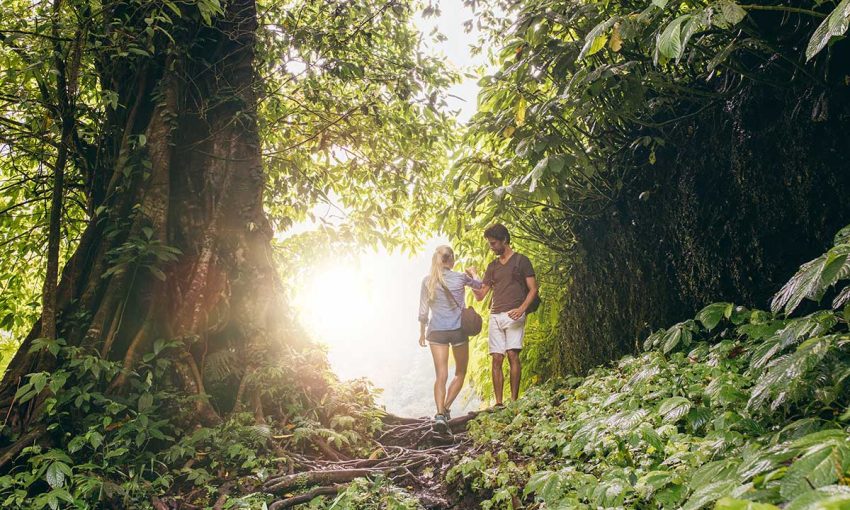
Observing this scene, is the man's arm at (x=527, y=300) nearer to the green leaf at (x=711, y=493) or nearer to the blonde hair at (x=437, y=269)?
the blonde hair at (x=437, y=269)

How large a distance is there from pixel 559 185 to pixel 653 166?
86 centimetres

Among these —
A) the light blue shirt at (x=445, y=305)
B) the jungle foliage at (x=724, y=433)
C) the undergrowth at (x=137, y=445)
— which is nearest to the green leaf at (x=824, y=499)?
the jungle foliage at (x=724, y=433)

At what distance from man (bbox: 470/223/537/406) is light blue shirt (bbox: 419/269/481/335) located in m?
0.43

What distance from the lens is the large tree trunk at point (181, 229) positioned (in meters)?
4.05

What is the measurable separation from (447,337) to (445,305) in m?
0.40

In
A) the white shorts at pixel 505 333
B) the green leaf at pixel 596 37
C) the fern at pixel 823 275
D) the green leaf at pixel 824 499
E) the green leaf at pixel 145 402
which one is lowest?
the green leaf at pixel 824 499

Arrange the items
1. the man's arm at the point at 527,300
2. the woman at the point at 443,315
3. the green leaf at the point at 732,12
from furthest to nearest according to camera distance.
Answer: the woman at the point at 443,315
the man's arm at the point at 527,300
the green leaf at the point at 732,12

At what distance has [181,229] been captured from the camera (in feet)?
15.8

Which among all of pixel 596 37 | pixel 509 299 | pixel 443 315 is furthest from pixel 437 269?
pixel 596 37

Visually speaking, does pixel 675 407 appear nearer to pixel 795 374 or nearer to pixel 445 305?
pixel 795 374

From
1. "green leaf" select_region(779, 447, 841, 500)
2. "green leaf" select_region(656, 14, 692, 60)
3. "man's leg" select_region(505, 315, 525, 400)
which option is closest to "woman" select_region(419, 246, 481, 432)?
"man's leg" select_region(505, 315, 525, 400)

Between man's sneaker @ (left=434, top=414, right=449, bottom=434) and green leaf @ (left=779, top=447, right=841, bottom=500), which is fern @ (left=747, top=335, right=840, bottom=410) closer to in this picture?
green leaf @ (left=779, top=447, right=841, bottom=500)

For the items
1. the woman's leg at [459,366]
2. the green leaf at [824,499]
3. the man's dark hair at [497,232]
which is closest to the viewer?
the green leaf at [824,499]

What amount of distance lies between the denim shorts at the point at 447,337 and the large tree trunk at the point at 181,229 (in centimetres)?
186
